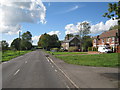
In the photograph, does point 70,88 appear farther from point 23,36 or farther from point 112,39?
point 23,36

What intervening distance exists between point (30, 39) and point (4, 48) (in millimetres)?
67718

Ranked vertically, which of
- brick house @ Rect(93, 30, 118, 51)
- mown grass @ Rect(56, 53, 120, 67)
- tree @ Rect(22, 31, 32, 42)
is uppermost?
tree @ Rect(22, 31, 32, 42)

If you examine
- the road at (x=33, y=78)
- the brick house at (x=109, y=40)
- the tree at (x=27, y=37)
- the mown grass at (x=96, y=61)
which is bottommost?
the road at (x=33, y=78)

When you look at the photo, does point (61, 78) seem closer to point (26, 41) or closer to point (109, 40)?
point (109, 40)

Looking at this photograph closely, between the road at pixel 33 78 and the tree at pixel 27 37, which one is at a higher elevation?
the tree at pixel 27 37

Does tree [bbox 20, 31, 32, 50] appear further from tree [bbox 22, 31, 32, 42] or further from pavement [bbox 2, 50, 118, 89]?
pavement [bbox 2, 50, 118, 89]

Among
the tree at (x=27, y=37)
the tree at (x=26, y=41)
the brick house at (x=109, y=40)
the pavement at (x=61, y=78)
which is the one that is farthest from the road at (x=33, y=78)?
the tree at (x=27, y=37)

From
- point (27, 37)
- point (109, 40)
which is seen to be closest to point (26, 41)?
point (27, 37)

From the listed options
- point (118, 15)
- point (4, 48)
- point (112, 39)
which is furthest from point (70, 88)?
point (112, 39)

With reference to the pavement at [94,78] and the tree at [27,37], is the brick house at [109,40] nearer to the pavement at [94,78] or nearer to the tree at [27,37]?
the pavement at [94,78]

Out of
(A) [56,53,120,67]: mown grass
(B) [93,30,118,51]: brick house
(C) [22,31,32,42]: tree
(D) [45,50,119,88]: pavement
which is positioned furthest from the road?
(C) [22,31,32,42]: tree

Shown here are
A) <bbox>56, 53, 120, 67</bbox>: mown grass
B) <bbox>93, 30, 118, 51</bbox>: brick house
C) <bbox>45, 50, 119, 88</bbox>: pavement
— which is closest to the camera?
<bbox>45, 50, 119, 88</bbox>: pavement

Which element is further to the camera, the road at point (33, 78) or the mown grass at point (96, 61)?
the mown grass at point (96, 61)

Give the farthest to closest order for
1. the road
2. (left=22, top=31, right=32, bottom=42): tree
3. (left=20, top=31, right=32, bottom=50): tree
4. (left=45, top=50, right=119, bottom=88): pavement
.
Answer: (left=22, top=31, right=32, bottom=42): tree
(left=20, top=31, right=32, bottom=50): tree
the road
(left=45, top=50, right=119, bottom=88): pavement
